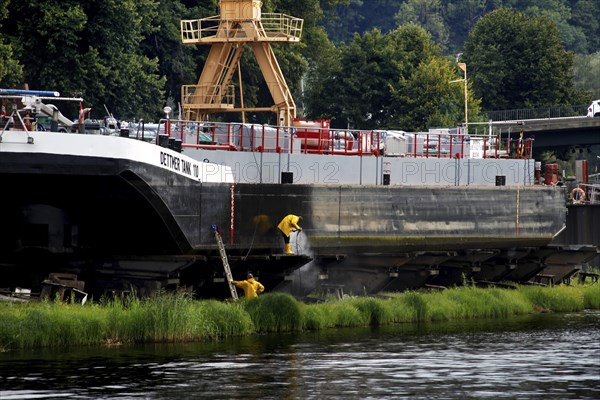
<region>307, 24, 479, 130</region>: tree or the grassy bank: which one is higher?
<region>307, 24, 479, 130</region>: tree

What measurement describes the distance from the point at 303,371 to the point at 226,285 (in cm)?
1228

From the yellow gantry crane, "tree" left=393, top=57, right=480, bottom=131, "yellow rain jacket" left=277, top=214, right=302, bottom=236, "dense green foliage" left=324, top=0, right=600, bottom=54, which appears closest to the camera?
"yellow rain jacket" left=277, top=214, right=302, bottom=236

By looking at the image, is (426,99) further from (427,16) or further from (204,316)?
(427,16)

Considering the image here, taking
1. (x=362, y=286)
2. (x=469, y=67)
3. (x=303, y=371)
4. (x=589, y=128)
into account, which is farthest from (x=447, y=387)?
(x=469, y=67)

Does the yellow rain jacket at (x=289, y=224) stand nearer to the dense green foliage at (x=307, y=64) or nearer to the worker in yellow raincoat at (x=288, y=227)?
the worker in yellow raincoat at (x=288, y=227)

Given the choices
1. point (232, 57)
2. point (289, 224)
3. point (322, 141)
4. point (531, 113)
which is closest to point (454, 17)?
point (531, 113)

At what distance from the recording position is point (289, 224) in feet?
158

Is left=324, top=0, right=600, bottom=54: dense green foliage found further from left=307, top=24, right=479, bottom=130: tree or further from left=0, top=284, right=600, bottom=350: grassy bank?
left=0, top=284, right=600, bottom=350: grassy bank

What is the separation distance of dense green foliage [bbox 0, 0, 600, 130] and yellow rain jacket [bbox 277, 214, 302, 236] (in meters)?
14.9

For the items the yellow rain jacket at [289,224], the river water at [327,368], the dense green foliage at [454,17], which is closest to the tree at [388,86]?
the yellow rain jacket at [289,224]

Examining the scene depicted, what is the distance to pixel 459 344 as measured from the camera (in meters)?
41.1

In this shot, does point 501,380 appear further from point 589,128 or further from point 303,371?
point 589,128

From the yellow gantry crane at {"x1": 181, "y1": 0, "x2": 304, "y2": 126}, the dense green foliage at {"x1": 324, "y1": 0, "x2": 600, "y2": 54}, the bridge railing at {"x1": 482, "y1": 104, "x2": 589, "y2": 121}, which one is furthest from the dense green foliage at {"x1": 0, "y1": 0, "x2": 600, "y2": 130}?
the dense green foliage at {"x1": 324, "y1": 0, "x2": 600, "y2": 54}

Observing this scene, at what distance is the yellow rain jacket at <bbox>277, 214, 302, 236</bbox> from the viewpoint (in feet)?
158
